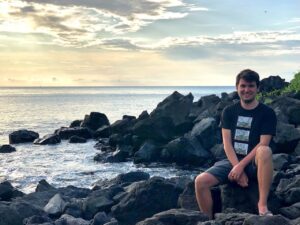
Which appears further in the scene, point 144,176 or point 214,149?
point 214,149

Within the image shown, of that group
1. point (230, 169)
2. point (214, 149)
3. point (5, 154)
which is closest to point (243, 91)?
point (230, 169)

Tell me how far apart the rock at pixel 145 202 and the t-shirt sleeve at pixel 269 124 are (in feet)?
11.3

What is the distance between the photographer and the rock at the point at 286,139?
20.3 meters

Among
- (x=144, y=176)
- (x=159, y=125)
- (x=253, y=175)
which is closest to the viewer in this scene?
(x=253, y=175)

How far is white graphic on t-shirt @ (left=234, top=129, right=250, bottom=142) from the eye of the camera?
8453mm

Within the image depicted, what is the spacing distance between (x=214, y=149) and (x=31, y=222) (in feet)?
47.9

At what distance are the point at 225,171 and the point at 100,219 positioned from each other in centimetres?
379

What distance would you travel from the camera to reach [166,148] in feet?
81.1

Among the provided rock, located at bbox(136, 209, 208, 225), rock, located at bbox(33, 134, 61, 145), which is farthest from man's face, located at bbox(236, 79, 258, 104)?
rock, located at bbox(33, 134, 61, 145)

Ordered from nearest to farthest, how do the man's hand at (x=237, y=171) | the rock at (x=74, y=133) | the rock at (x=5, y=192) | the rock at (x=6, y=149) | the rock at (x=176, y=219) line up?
the rock at (x=176, y=219), the man's hand at (x=237, y=171), the rock at (x=5, y=192), the rock at (x=6, y=149), the rock at (x=74, y=133)

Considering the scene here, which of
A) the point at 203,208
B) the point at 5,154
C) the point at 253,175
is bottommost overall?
the point at 5,154

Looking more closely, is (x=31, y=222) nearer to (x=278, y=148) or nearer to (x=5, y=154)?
(x=278, y=148)

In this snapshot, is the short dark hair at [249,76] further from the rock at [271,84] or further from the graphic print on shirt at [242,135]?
the rock at [271,84]

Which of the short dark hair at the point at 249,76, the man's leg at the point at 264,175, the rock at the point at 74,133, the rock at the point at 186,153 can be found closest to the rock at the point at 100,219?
the man's leg at the point at 264,175
